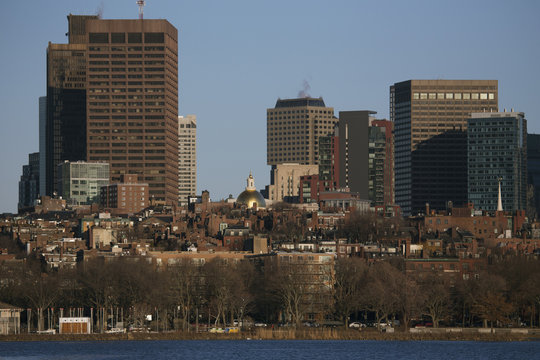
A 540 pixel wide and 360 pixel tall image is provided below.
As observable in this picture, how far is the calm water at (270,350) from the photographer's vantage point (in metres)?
145

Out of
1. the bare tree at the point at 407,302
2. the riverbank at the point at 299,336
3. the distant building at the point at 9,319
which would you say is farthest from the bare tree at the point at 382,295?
the distant building at the point at 9,319

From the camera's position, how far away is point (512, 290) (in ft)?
622

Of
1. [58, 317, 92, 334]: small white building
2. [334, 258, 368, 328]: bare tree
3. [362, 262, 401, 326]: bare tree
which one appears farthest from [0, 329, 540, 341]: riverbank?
[334, 258, 368, 328]: bare tree

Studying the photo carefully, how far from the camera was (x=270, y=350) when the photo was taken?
15288 cm

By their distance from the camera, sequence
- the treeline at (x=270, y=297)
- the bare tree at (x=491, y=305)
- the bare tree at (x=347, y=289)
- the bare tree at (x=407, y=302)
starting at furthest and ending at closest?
the bare tree at (x=347, y=289) → the treeline at (x=270, y=297) → the bare tree at (x=407, y=302) → the bare tree at (x=491, y=305)

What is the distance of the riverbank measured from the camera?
16638 cm

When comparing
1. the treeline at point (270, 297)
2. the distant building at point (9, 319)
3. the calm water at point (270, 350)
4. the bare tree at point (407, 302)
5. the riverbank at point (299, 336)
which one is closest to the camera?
the calm water at point (270, 350)

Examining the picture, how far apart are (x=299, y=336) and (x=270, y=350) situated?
1992 cm

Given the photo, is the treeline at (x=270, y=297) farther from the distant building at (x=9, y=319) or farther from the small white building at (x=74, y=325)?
the small white building at (x=74, y=325)

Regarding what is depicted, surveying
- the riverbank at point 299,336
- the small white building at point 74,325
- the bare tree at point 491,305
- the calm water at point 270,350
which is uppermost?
the bare tree at point 491,305

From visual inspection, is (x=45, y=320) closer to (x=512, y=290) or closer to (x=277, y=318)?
(x=277, y=318)

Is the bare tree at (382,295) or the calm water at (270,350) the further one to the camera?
the bare tree at (382,295)

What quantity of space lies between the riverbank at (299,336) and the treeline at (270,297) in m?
8.26

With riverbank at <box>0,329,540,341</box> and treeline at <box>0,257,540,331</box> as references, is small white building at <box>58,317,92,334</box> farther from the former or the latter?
riverbank at <box>0,329,540,341</box>
